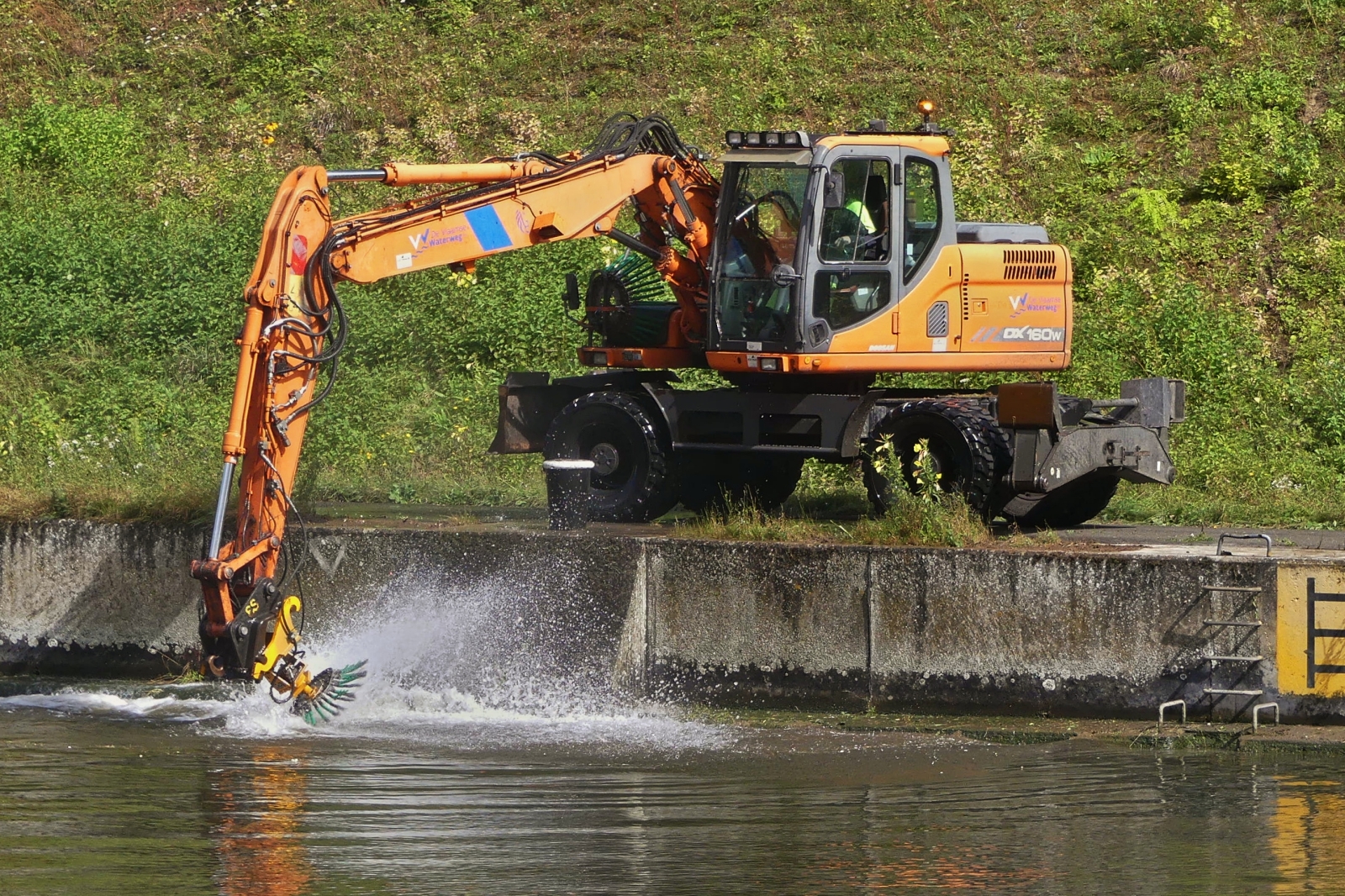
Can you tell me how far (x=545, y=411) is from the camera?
14625 millimetres

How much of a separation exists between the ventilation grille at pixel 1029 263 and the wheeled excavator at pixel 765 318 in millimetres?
16

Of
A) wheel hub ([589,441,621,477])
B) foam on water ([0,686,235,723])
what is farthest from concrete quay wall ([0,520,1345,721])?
wheel hub ([589,441,621,477])

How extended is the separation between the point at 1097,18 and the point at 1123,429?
46.1 feet

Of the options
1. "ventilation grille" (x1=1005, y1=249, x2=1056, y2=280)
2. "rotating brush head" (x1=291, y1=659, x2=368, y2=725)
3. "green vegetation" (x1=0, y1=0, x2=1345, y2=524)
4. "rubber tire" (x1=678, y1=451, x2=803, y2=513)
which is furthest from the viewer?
"green vegetation" (x1=0, y1=0, x2=1345, y2=524)

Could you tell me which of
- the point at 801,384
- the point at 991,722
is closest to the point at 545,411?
the point at 801,384

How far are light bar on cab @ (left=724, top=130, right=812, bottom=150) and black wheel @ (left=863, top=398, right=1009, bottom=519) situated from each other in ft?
6.86

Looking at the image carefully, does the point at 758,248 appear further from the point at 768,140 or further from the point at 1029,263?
the point at 1029,263

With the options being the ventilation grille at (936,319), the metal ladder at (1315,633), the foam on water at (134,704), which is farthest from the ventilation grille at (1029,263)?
the foam on water at (134,704)

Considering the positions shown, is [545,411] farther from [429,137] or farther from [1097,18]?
[1097,18]

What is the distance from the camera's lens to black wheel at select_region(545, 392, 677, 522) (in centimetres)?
1382

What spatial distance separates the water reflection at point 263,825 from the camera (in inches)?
316

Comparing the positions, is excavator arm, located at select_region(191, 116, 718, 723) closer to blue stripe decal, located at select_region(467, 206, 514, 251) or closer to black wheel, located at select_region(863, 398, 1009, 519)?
blue stripe decal, located at select_region(467, 206, 514, 251)

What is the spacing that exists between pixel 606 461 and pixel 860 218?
108 inches

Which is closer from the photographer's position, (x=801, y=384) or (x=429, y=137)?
(x=801, y=384)
